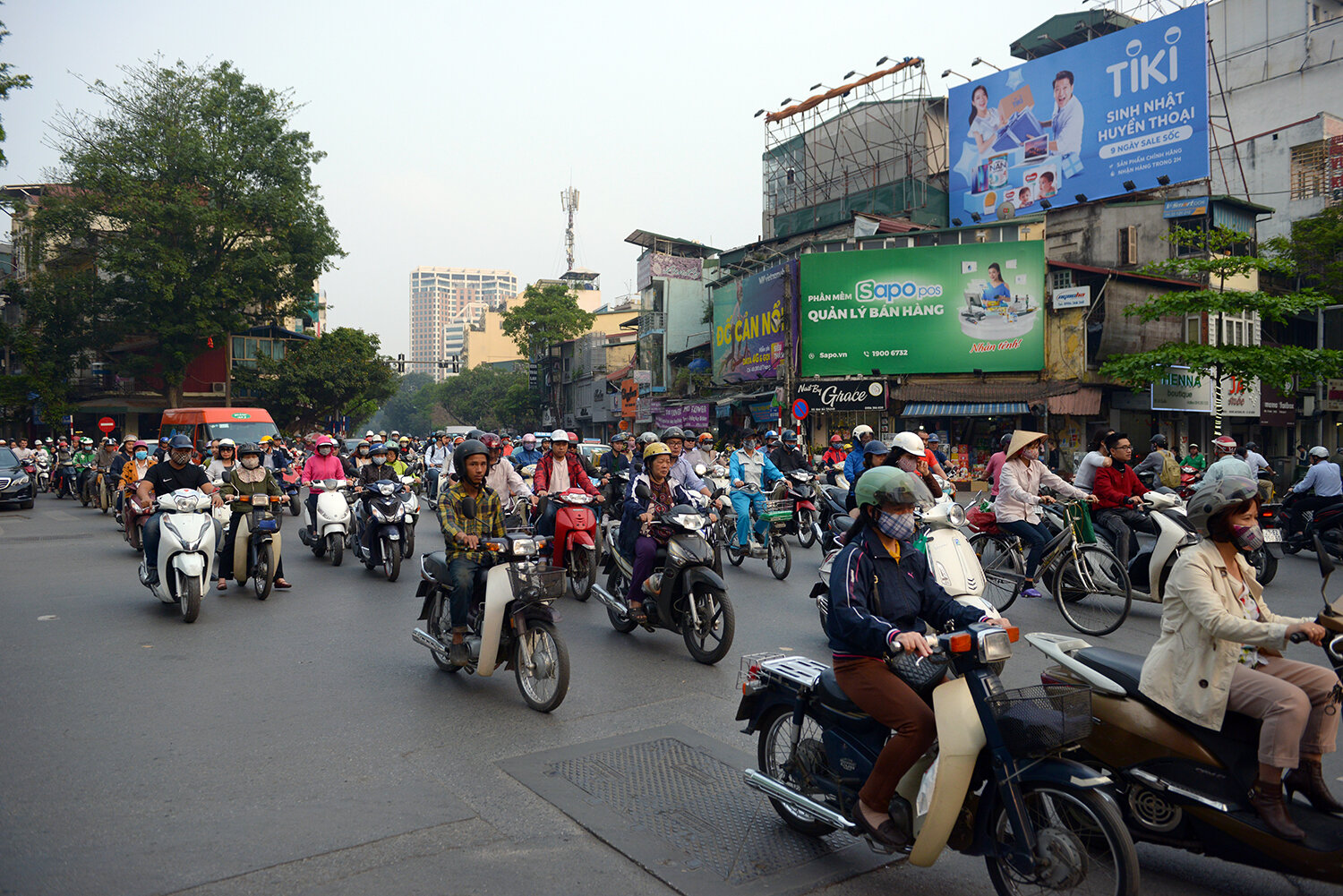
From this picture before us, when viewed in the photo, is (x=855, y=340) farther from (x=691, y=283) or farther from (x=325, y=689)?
(x=325, y=689)

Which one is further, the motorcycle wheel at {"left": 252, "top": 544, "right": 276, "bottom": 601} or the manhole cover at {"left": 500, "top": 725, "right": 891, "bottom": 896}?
the motorcycle wheel at {"left": 252, "top": 544, "right": 276, "bottom": 601}

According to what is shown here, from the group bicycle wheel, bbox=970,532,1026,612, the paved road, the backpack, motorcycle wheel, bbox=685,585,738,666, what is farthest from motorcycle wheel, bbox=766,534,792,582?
the backpack

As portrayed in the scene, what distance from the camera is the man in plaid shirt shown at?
575 centimetres

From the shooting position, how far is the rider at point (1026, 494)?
8.02m

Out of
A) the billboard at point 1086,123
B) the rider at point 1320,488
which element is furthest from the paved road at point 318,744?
the billboard at point 1086,123

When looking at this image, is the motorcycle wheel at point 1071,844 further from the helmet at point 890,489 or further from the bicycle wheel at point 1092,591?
the bicycle wheel at point 1092,591

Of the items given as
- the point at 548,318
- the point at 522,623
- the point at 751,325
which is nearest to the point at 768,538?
the point at 522,623

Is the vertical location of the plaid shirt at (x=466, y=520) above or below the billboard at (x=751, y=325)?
below

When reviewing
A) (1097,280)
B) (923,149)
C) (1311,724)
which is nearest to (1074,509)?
(1311,724)

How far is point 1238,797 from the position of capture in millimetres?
3104

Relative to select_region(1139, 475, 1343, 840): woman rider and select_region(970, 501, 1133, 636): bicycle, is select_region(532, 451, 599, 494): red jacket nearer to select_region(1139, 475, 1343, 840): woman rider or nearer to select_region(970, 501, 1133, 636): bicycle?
select_region(970, 501, 1133, 636): bicycle

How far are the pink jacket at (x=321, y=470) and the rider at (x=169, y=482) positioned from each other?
250cm

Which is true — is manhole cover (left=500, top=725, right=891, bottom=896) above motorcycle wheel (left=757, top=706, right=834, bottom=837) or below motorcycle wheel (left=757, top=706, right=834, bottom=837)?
below

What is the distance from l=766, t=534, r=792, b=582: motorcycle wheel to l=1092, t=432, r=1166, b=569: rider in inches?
138
